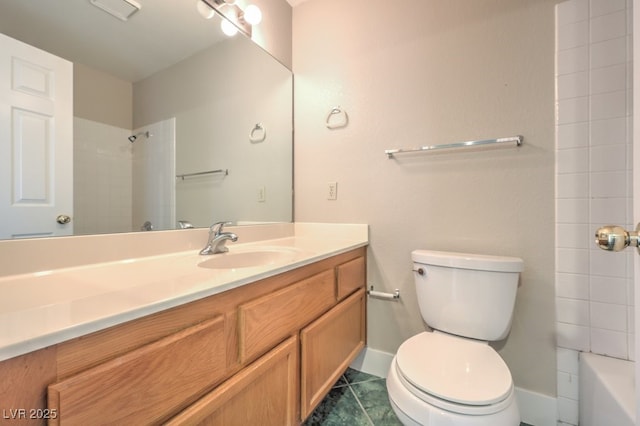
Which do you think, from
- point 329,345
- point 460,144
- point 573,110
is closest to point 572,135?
point 573,110

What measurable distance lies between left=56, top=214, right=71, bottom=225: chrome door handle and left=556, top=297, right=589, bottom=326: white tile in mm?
1852

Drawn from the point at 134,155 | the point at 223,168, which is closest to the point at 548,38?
the point at 223,168

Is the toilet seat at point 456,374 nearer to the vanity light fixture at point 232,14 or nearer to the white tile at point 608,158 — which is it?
the white tile at point 608,158

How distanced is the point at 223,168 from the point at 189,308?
39.0 inches

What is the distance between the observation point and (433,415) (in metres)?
0.76

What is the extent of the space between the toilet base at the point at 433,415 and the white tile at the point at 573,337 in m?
0.54

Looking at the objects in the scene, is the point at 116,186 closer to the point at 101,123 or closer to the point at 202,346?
the point at 101,123

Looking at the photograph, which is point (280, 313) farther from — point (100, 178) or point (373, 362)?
point (373, 362)

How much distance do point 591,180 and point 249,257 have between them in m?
1.45

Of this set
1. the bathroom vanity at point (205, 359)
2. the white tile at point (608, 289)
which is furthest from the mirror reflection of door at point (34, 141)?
the white tile at point (608, 289)

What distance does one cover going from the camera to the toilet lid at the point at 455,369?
762 millimetres

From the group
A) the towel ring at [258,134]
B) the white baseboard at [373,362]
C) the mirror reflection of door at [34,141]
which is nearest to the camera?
the mirror reflection of door at [34,141]

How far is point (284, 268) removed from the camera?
84cm

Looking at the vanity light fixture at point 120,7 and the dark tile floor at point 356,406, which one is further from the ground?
the vanity light fixture at point 120,7
